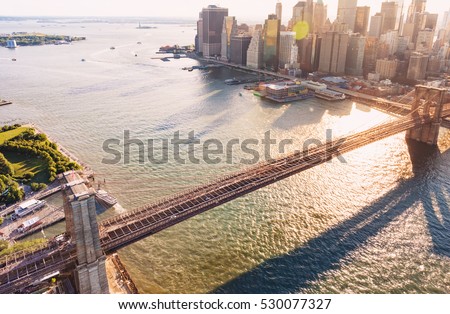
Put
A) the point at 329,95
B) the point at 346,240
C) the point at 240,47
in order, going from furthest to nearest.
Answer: the point at 240,47 → the point at 329,95 → the point at 346,240

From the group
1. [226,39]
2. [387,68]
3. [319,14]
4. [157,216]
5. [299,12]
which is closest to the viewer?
[157,216]

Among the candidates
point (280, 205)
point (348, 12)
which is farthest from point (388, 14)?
point (280, 205)

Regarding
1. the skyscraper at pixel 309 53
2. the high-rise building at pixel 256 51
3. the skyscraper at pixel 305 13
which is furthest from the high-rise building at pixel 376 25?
the high-rise building at pixel 256 51

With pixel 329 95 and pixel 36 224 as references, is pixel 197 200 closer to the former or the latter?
pixel 36 224

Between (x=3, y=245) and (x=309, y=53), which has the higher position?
(x=309, y=53)

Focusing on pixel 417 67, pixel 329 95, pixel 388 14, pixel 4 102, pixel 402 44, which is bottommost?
pixel 4 102

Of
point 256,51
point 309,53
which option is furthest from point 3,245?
point 309,53

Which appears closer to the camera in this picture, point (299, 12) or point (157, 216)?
point (157, 216)
